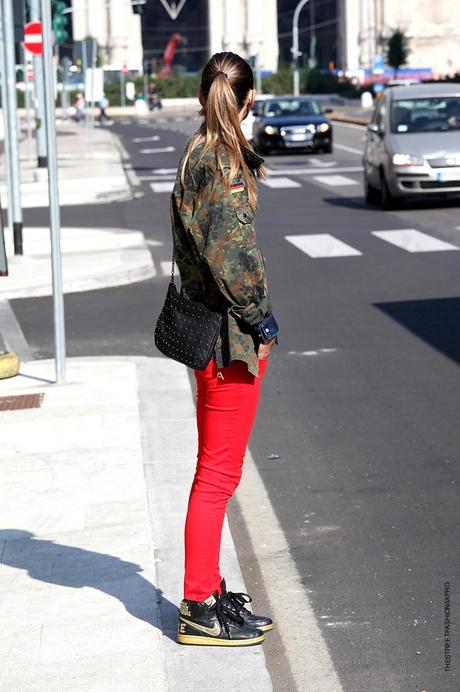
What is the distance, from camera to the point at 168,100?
402 feet

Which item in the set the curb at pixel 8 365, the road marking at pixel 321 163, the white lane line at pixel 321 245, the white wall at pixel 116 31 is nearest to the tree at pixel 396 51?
the white wall at pixel 116 31

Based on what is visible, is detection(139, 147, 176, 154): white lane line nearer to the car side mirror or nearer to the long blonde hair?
the car side mirror

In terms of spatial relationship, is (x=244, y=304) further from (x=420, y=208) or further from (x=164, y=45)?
(x=164, y=45)

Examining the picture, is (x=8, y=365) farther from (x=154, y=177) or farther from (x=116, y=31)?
(x=116, y=31)

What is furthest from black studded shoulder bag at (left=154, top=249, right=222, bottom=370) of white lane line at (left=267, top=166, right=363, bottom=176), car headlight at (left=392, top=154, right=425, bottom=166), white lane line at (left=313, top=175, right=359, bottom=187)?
white lane line at (left=267, top=166, right=363, bottom=176)

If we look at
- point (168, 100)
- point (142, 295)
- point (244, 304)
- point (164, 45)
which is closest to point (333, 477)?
point (244, 304)

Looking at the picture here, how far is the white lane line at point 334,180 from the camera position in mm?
28812

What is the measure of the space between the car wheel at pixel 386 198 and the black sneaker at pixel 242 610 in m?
17.5

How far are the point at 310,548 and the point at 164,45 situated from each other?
16357 centimetres

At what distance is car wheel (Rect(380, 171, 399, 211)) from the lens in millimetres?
22016

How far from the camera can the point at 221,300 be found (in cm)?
450

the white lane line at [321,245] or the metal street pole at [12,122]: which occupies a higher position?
the metal street pole at [12,122]

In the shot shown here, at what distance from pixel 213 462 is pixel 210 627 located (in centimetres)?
54

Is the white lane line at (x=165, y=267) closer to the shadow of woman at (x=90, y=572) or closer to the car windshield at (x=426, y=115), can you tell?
the car windshield at (x=426, y=115)
